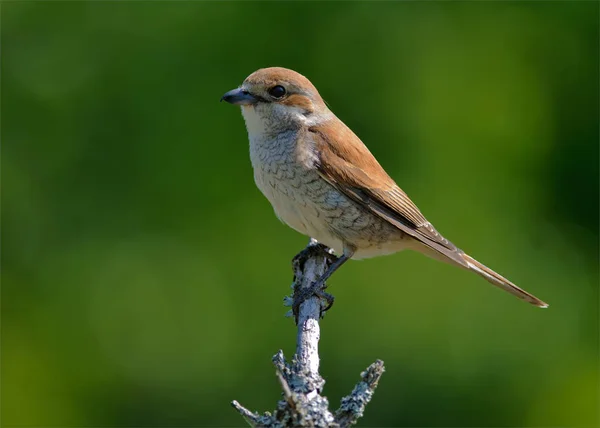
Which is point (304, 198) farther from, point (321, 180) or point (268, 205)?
point (268, 205)

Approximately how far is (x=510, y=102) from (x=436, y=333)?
1900 millimetres

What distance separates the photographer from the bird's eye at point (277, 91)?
4.18 metres

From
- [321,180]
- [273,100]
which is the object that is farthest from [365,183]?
[273,100]

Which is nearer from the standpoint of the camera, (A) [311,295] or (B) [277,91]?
(A) [311,295]

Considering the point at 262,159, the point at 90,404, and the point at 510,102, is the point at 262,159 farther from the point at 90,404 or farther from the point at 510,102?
the point at 510,102

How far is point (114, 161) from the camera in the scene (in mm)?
6402

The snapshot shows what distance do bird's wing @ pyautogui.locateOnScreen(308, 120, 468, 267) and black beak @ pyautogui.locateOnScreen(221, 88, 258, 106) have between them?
31 centimetres

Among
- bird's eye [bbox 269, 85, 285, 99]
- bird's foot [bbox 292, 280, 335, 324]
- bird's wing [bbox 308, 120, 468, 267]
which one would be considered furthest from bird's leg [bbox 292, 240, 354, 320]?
bird's eye [bbox 269, 85, 285, 99]

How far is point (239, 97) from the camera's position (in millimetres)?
4117

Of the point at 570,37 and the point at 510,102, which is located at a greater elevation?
the point at 570,37

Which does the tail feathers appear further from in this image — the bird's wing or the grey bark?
the grey bark

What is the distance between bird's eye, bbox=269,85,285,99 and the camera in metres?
4.18

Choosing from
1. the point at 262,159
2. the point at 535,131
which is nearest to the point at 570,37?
the point at 535,131

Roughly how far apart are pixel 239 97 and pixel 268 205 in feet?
6.31
